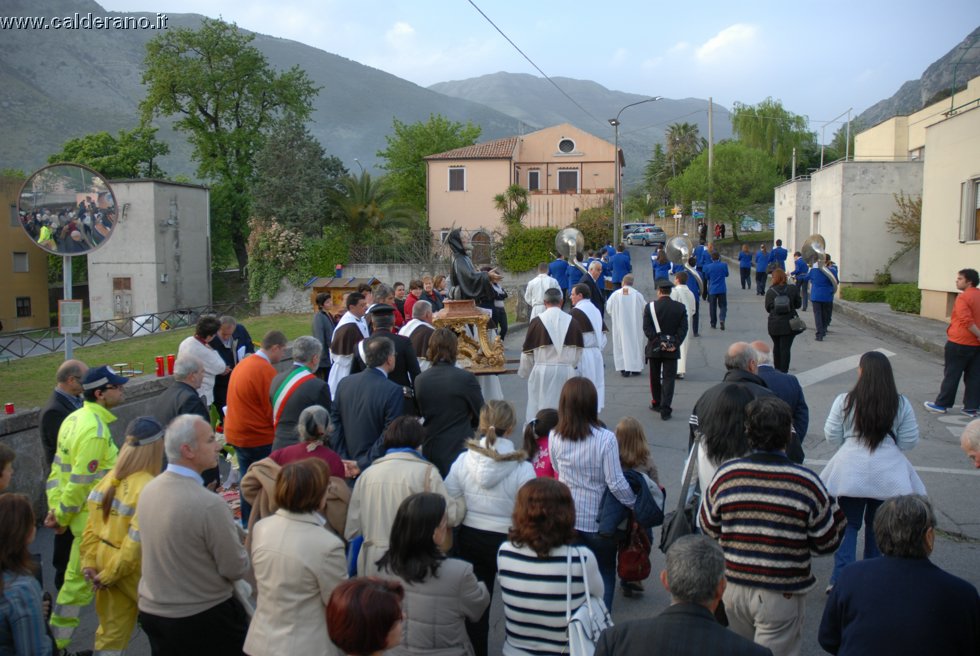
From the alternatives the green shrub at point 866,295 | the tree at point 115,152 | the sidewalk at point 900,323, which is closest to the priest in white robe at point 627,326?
the sidewalk at point 900,323

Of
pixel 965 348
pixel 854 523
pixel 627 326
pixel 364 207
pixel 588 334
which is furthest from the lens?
pixel 364 207

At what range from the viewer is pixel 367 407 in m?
5.80

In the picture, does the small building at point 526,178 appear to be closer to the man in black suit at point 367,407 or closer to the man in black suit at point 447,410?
the man in black suit at point 367,407

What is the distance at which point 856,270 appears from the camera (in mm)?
26328

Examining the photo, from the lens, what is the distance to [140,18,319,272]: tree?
4703 centimetres

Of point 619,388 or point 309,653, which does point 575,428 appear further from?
point 619,388

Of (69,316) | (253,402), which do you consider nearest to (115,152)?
(69,316)

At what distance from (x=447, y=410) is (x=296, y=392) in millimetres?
1178

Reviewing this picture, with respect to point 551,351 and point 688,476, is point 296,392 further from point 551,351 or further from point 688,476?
point 551,351

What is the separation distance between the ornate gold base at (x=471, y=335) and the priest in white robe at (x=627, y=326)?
12.1 feet

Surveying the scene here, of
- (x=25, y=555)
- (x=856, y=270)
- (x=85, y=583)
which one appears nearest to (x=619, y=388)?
(x=85, y=583)

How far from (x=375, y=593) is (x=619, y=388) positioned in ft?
34.2

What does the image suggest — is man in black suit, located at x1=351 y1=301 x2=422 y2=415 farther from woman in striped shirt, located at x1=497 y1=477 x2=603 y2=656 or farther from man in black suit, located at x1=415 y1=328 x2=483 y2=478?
woman in striped shirt, located at x1=497 y1=477 x2=603 y2=656

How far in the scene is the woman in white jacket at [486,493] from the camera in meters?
4.50
